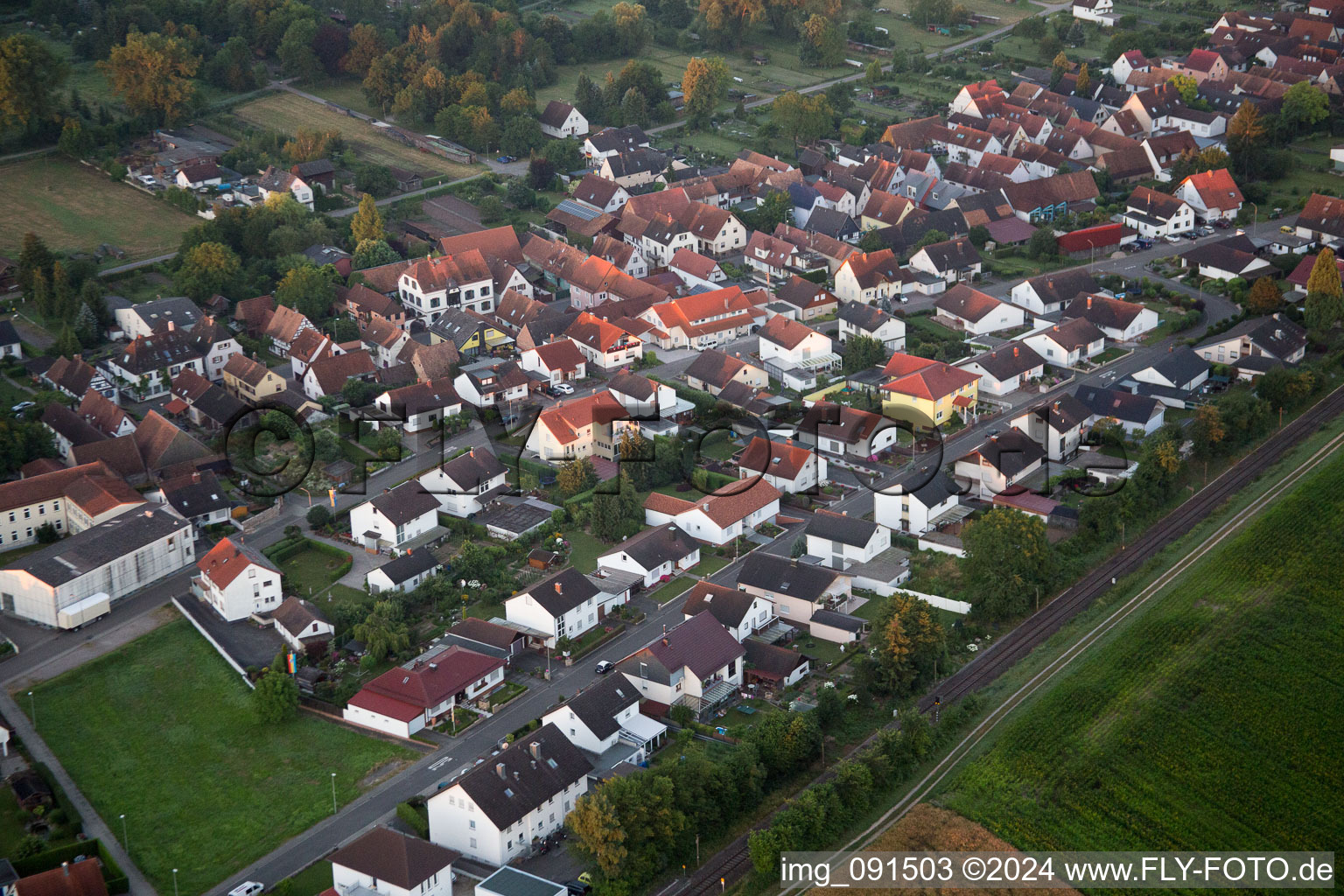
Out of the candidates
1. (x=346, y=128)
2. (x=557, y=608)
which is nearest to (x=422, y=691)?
(x=557, y=608)

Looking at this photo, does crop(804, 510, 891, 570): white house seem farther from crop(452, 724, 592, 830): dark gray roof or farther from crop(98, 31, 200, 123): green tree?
crop(98, 31, 200, 123): green tree

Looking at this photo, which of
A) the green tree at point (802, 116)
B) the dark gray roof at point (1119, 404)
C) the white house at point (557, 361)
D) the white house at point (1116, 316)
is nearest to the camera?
the dark gray roof at point (1119, 404)

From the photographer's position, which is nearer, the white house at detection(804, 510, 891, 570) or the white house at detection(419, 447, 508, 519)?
the white house at detection(804, 510, 891, 570)

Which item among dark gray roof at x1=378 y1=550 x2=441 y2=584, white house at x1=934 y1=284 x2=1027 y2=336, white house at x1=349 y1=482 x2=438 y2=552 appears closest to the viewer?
dark gray roof at x1=378 y1=550 x2=441 y2=584

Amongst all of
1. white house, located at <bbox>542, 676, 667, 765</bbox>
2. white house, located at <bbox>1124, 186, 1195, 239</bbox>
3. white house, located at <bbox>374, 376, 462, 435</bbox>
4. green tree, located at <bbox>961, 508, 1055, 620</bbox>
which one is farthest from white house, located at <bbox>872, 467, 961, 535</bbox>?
white house, located at <bbox>1124, 186, 1195, 239</bbox>

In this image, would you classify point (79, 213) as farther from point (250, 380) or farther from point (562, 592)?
point (562, 592)

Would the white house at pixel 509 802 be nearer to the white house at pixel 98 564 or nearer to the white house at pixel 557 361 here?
the white house at pixel 98 564

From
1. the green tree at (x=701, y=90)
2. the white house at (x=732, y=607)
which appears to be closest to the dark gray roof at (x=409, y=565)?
the white house at (x=732, y=607)
